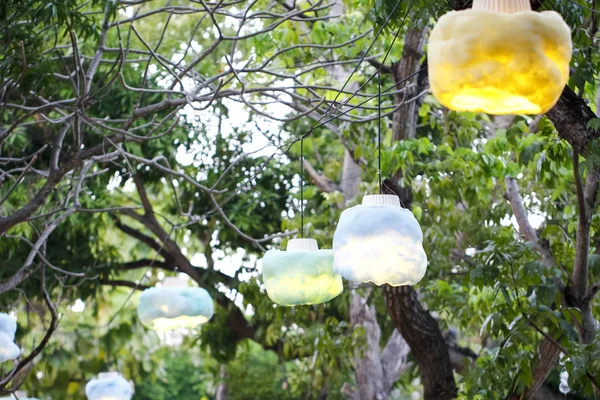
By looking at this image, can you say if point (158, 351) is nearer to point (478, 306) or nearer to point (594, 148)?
point (478, 306)

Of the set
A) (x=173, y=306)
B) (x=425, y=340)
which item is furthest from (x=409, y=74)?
(x=173, y=306)

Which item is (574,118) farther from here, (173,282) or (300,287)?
(173,282)

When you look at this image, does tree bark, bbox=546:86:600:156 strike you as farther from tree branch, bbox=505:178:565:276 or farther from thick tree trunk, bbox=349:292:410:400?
thick tree trunk, bbox=349:292:410:400

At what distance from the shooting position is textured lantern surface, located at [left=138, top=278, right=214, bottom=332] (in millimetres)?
4891

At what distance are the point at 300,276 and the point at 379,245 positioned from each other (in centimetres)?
66

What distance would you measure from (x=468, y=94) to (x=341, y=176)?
6.17 metres

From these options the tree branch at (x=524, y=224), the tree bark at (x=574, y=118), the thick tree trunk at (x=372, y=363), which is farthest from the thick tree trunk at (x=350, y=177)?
the tree bark at (x=574, y=118)

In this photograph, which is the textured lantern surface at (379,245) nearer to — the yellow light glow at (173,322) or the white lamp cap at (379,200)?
the white lamp cap at (379,200)

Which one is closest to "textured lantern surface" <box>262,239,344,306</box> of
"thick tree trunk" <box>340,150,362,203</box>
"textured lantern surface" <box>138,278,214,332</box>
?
"textured lantern surface" <box>138,278,214,332</box>

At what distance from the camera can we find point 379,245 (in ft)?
10.1

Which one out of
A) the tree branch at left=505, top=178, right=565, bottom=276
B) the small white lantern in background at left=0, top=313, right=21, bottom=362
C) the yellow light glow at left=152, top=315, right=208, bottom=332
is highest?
the small white lantern in background at left=0, top=313, right=21, bottom=362

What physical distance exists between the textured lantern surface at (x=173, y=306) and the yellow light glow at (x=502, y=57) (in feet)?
9.65

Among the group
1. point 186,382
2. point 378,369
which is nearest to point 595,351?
point 378,369

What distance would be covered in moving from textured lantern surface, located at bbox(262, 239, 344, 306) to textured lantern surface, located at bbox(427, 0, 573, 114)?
1.54m
